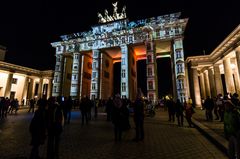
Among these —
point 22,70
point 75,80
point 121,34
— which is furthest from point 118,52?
point 22,70

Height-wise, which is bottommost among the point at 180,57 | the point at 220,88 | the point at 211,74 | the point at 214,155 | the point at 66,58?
the point at 214,155

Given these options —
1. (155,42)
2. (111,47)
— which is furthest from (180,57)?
(111,47)

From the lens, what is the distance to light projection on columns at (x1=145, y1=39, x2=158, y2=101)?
27625 mm

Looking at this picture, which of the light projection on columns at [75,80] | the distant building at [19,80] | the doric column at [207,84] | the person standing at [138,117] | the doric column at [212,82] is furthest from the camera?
the light projection on columns at [75,80]

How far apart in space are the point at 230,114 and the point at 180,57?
2599 cm

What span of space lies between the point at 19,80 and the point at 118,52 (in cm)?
2966

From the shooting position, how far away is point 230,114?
131 inches

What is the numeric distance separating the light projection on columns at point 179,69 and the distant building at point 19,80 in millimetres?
34932

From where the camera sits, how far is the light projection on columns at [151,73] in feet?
90.6

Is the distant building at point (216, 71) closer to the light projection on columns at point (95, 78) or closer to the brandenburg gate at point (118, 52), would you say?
the brandenburg gate at point (118, 52)

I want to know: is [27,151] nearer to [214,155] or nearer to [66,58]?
[214,155]

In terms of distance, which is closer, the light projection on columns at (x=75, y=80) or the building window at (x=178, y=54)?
the building window at (x=178, y=54)

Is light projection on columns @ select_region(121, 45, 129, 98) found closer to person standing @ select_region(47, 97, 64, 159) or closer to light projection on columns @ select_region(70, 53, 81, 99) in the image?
light projection on columns @ select_region(70, 53, 81, 99)

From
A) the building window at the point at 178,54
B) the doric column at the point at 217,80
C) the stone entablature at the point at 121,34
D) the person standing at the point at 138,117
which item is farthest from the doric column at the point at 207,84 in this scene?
the person standing at the point at 138,117
